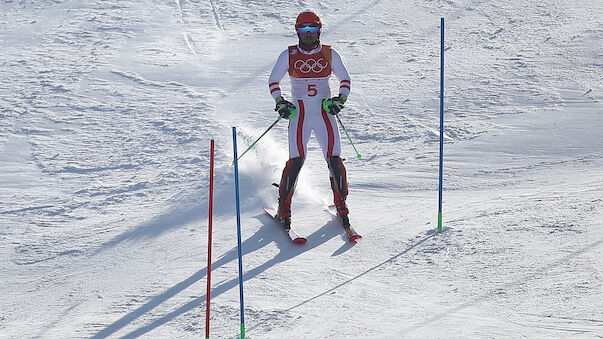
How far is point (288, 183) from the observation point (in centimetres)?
738

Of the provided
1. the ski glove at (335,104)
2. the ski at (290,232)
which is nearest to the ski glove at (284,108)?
the ski glove at (335,104)

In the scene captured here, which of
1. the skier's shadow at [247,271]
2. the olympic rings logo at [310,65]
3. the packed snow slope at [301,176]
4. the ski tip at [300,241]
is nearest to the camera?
the skier's shadow at [247,271]

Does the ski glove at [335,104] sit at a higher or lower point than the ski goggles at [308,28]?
lower

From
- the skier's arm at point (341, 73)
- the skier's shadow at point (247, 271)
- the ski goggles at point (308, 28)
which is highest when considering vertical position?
the ski goggles at point (308, 28)

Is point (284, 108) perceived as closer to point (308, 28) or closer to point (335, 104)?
point (335, 104)

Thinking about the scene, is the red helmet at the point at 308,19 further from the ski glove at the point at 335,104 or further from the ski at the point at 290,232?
the ski at the point at 290,232

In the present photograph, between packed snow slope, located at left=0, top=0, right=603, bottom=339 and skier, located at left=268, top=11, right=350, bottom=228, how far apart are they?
440mm

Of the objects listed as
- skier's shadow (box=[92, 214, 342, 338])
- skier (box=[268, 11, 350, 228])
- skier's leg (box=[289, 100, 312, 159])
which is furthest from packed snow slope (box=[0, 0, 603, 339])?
skier's leg (box=[289, 100, 312, 159])

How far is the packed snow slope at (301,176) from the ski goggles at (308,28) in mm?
1650

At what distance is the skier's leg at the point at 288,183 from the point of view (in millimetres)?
7363

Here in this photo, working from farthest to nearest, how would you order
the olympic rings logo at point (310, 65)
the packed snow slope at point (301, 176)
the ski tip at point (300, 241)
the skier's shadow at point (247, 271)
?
the olympic rings logo at point (310, 65) < the ski tip at point (300, 241) < the packed snow slope at point (301, 176) < the skier's shadow at point (247, 271)

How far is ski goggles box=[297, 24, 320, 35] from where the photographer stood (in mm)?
7188

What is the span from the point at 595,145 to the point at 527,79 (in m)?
2.47

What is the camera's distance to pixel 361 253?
272 inches
